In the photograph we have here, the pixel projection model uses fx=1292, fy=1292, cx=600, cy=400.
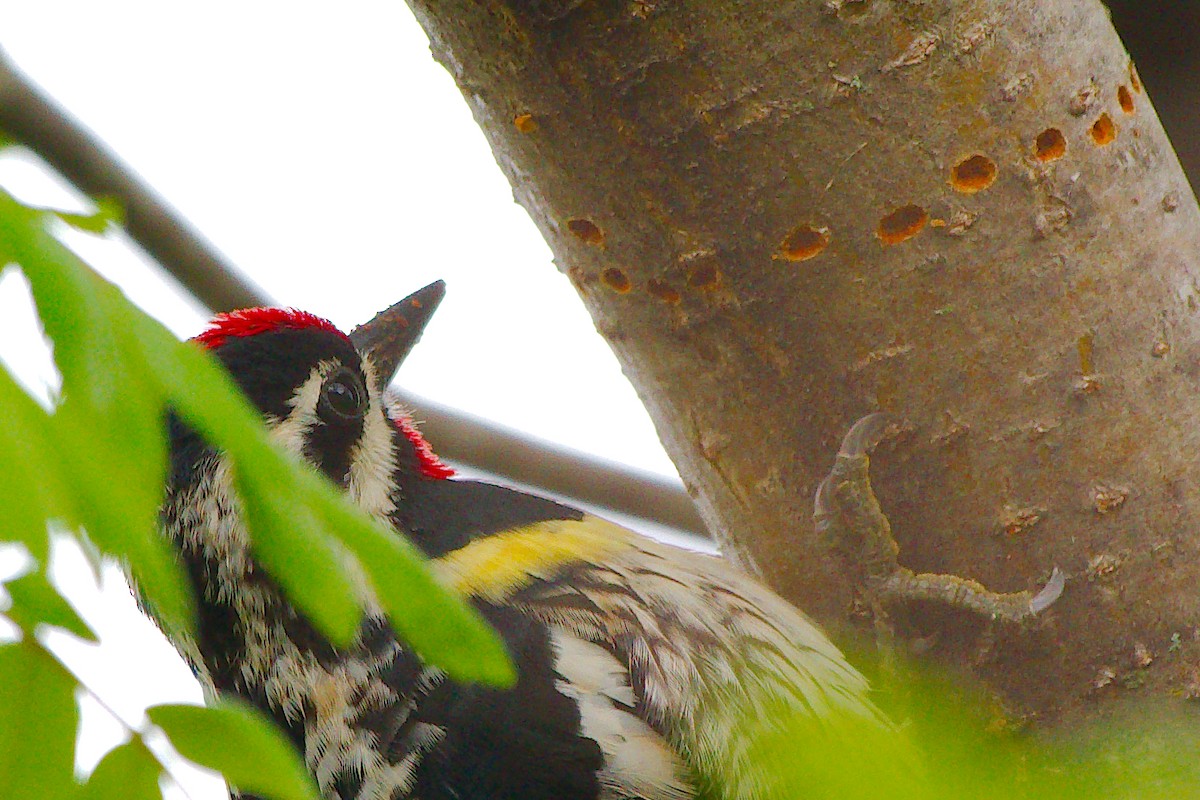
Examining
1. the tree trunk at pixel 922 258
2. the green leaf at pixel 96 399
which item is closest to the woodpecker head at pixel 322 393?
the tree trunk at pixel 922 258

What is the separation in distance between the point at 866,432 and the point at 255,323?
94cm

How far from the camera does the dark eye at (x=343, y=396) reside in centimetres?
200

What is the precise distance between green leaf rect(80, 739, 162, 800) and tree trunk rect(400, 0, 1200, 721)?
2.99 feet

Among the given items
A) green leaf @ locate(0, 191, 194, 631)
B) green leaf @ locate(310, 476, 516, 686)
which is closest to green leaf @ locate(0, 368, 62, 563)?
green leaf @ locate(0, 191, 194, 631)

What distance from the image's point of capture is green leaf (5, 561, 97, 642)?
747 mm

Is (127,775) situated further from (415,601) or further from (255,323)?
(255,323)

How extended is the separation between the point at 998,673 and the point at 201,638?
112 centimetres

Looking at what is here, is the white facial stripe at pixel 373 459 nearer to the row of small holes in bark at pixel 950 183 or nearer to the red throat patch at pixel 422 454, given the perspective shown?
the red throat patch at pixel 422 454

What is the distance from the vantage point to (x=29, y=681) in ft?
2.61

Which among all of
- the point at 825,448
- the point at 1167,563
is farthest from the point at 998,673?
the point at 825,448

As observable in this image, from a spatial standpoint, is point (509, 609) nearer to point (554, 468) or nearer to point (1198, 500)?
point (554, 468)

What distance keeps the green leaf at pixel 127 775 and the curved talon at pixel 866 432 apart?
1.05 metres

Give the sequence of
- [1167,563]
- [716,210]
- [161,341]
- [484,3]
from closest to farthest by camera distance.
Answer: [161,341], [484,3], [716,210], [1167,563]

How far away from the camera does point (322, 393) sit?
200cm
